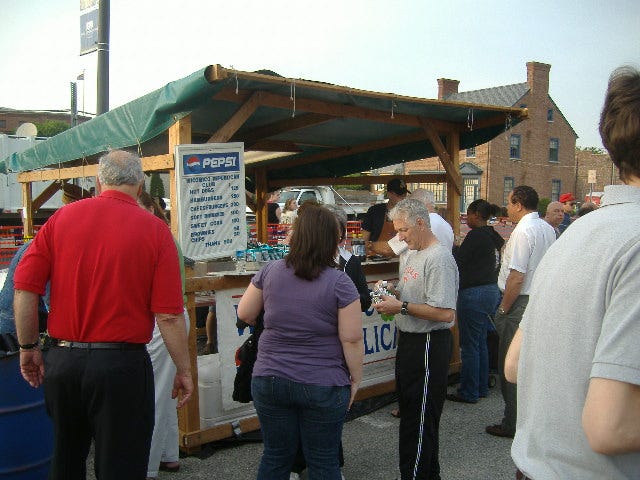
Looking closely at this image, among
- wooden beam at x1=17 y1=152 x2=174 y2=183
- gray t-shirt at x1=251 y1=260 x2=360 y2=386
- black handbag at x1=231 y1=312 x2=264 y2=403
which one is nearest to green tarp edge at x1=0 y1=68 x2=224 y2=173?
wooden beam at x1=17 y1=152 x2=174 y2=183

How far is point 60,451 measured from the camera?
2.53 m

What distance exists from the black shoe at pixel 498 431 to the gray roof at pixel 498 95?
39767 millimetres

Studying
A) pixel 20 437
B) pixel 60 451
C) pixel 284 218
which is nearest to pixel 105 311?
pixel 60 451

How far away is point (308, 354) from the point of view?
2.65 meters

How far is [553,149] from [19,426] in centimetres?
4705

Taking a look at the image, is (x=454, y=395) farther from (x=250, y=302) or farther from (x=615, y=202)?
(x=615, y=202)

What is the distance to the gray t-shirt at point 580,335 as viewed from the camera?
116 centimetres

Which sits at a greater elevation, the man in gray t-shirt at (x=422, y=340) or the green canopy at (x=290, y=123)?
the green canopy at (x=290, y=123)

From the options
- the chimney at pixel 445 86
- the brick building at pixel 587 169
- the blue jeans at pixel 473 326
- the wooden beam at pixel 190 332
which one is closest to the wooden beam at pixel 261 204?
the blue jeans at pixel 473 326

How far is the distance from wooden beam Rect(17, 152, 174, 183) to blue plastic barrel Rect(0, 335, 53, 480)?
1791mm

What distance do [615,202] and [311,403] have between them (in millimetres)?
1706

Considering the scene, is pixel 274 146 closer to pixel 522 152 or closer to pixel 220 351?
pixel 220 351

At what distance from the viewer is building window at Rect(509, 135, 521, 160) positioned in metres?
42.2

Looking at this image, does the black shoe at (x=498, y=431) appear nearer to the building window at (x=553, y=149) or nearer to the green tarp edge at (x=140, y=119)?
the green tarp edge at (x=140, y=119)
